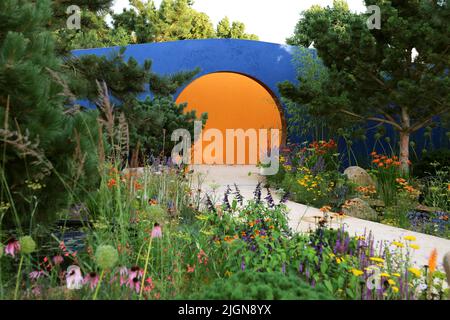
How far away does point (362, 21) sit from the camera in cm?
821

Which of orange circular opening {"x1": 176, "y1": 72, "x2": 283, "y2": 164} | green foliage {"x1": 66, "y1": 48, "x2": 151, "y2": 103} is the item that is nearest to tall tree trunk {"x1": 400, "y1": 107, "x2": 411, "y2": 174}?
orange circular opening {"x1": 176, "y1": 72, "x2": 283, "y2": 164}

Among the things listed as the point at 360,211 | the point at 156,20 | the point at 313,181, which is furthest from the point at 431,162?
the point at 156,20

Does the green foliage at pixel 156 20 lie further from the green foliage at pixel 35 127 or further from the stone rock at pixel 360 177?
the green foliage at pixel 35 127

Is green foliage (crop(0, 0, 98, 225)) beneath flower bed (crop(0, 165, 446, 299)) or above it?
above

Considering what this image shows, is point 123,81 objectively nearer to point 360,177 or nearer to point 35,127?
point 35,127

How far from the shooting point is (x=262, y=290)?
6.04 ft

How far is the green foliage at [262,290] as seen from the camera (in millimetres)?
1819

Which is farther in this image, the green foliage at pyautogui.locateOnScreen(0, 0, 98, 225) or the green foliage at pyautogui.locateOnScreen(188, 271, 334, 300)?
the green foliage at pyautogui.locateOnScreen(0, 0, 98, 225)

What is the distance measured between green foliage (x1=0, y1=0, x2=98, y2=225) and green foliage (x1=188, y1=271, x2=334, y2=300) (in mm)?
1061

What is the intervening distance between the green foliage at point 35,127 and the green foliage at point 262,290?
106 cm

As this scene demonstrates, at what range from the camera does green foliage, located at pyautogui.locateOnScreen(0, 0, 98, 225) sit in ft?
8.93

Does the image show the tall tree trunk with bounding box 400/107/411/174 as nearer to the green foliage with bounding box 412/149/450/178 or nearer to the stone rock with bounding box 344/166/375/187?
the green foliage with bounding box 412/149/450/178
